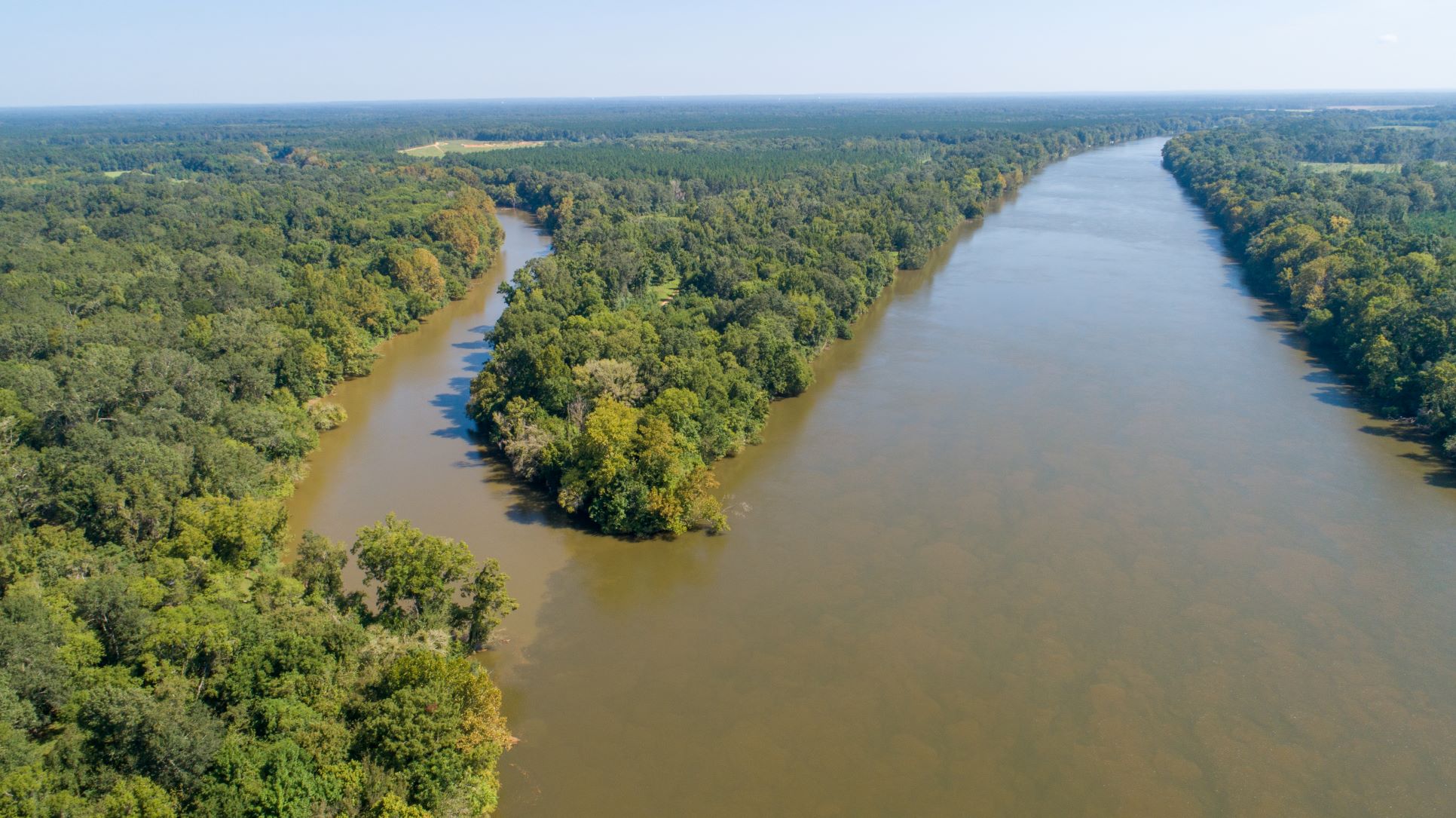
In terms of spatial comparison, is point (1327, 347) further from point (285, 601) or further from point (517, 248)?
point (517, 248)

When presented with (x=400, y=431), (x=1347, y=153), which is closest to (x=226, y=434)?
(x=400, y=431)

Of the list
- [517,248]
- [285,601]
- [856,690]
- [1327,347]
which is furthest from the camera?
[517,248]

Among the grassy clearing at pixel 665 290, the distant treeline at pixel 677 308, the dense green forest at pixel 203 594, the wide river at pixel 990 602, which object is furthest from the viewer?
the grassy clearing at pixel 665 290

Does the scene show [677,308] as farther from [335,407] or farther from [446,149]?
[446,149]

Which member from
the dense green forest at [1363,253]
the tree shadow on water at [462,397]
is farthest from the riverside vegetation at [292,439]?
the dense green forest at [1363,253]

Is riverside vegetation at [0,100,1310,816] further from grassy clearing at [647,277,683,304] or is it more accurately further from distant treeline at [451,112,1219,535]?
grassy clearing at [647,277,683,304]

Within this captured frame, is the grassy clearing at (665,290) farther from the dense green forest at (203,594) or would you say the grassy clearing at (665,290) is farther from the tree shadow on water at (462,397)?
the dense green forest at (203,594)

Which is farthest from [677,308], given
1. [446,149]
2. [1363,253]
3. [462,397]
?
[446,149]
